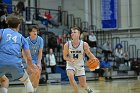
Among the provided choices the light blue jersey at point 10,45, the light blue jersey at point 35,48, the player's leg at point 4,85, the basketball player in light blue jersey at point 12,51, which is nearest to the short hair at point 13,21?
the basketball player in light blue jersey at point 12,51

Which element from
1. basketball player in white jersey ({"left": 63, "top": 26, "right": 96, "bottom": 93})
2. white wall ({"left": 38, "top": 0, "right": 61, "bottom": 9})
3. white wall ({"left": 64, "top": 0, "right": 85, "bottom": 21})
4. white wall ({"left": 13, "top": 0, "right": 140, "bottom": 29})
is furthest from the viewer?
white wall ({"left": 38, "top": 0, "right": 61, "bottom": 9})

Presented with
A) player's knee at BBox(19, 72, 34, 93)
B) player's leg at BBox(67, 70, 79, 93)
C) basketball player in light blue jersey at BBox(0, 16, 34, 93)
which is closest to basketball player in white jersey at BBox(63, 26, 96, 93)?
player's leg at BBox(67, 70, 79, 93)

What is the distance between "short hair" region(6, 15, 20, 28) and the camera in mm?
7352

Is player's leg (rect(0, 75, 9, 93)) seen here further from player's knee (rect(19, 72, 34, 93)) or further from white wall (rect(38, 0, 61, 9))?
white wall (rect(38, 0, 61, 9))

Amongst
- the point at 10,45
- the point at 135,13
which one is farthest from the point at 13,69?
the point at 135,13

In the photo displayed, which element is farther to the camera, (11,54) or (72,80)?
(72,80)

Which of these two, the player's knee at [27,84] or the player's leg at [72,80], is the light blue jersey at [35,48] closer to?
the player's leg at [72,80]

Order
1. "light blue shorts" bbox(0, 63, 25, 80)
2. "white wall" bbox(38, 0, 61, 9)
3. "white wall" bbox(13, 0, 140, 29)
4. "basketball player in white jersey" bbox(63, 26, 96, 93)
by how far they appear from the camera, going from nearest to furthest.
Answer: "light blue shorts" bbox(0, 63, 25, 80)
"basketball player in white jersey" bbox(63, 26, 96, 93)
"white wall" bbox(13, 0, 140, 29)
"white wall" bbox(38, 0, 61, 9)

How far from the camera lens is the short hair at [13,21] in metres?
7.35

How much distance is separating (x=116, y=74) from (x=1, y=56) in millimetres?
18913

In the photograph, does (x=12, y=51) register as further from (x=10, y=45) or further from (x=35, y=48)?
(x=35, y=48)

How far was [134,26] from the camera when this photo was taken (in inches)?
1149

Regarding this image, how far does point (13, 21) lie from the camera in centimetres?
741

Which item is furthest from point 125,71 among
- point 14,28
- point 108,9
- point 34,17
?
point 14,28
